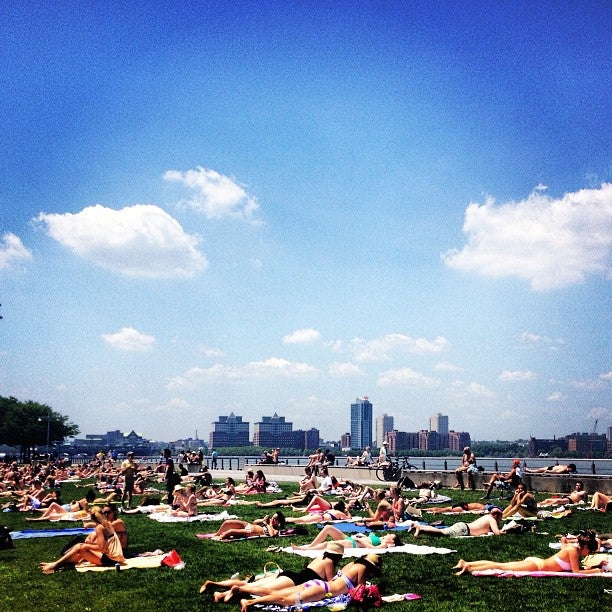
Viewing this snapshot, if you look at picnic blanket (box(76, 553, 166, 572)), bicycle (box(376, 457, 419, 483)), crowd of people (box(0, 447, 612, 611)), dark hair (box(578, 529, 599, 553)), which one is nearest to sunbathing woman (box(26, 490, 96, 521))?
crowd of people (box(0, 447, 612, 611))

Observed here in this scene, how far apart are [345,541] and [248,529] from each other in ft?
10.1

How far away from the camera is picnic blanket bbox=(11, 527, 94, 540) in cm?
1533

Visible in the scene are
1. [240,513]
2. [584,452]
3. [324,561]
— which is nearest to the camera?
[324,561]

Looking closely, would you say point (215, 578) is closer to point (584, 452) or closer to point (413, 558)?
point (413, 558)

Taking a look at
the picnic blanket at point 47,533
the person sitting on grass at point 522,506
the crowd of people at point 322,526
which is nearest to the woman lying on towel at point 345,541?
the crowd of people at point 322,526

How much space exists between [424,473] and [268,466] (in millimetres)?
14450

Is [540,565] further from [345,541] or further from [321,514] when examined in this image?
[321,514]

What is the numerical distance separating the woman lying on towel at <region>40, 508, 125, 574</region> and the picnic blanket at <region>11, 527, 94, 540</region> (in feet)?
13.6

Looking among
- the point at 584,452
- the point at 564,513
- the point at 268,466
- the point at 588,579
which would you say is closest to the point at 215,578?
the point at 588,579

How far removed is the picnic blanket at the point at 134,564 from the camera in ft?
36.1

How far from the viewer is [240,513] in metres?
19.8

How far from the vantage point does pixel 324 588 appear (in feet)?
28.1

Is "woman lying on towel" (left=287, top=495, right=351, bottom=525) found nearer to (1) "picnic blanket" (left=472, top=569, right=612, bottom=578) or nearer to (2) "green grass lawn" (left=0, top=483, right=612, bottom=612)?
(2) "green grass lawn" (left=0, top=483, right=612, bottom=612)

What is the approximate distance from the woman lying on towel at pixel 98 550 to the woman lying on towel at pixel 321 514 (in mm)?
6202
